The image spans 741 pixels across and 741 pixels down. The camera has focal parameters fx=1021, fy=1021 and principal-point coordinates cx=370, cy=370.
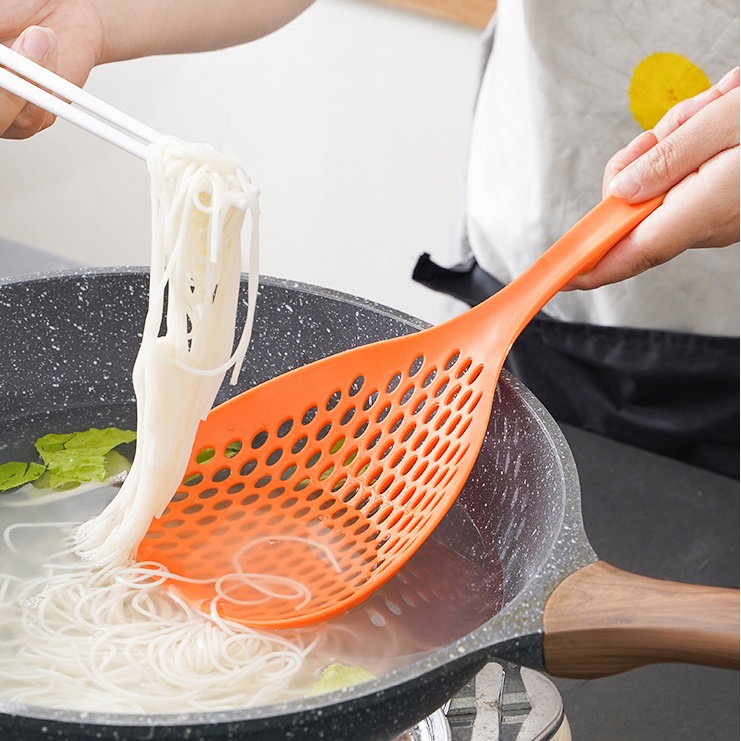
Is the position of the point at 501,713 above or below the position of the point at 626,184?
below

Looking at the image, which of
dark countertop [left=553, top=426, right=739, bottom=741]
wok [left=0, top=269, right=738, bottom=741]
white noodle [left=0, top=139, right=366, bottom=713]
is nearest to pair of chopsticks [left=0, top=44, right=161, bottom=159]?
white noodle [left=0, top=139, right=366, bottom=713]

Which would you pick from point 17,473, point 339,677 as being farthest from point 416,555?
point 17,473

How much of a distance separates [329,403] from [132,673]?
0.30 metres

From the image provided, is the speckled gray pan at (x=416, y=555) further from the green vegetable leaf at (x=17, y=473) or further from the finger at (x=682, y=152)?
the finger at (x=682, y=152)

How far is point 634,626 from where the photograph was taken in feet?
1.90

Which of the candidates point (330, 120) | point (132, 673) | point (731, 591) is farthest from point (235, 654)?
point (330, 120)

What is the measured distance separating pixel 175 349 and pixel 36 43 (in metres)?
0.32

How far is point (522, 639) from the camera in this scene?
595 millimetres

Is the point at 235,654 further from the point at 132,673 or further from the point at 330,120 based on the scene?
the point at 330,120

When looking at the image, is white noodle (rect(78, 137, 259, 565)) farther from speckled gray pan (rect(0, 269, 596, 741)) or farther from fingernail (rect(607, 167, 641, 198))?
fingernail (rect(607, 167, 641, 198))

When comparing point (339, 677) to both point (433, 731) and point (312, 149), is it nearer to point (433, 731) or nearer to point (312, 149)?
point (433, 731)

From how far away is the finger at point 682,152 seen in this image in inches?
34.6

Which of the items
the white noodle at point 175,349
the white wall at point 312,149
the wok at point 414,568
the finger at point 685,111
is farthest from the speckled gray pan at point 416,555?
the white wall at point 312,149

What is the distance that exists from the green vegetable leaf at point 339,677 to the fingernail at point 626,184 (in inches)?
18.1
